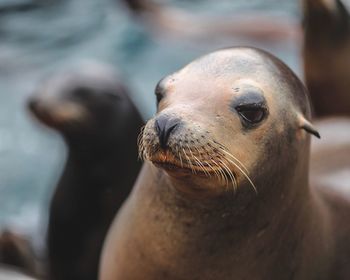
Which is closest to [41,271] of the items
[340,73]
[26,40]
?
[340,73]

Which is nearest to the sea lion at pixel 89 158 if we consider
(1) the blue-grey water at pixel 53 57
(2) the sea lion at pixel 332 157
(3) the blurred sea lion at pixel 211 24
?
(1) the blue-grey water at pixel 53 57

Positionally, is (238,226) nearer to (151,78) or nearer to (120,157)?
A: (120,157)

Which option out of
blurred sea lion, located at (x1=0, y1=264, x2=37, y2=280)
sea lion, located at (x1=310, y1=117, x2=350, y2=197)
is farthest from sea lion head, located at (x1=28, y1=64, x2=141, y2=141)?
sea lion, located at (x1=310, y1=117, x2=350, y2=197)

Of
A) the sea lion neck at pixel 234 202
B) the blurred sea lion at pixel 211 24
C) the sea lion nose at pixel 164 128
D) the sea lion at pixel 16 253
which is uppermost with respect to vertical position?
the sea lion nose at pixel 164 128

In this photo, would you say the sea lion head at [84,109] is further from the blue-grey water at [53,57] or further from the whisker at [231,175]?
the whisker at [231,175]

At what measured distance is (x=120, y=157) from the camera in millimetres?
6871

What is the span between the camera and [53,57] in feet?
35.6

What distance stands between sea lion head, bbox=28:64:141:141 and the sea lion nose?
2.90 m

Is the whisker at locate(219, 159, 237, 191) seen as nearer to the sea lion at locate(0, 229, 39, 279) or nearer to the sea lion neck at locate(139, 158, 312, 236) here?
the sea lion neck at locate(139, 158, 312, 236)

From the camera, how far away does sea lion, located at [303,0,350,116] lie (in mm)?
6820

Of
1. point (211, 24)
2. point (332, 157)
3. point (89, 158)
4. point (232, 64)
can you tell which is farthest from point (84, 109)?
point (211, 24)

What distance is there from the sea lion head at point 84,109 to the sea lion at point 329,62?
1.24 m

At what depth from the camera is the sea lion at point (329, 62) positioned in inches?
269

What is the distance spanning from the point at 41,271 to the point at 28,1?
18.3ft
